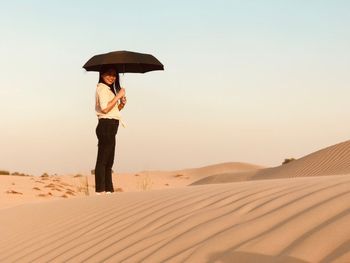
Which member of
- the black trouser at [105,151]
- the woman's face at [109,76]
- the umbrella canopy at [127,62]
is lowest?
the black trouser at [105,151]

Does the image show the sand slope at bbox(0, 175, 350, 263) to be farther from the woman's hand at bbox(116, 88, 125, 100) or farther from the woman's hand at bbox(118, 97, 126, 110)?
the woman's hand at bbox(118, 97, 126, 110)

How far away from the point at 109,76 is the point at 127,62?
2.50 ft

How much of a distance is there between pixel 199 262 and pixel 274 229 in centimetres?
38

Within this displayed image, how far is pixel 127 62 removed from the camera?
867cm

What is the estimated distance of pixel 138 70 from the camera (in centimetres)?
947

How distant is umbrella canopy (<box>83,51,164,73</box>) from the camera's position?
8.48 m

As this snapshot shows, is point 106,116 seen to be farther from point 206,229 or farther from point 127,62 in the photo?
point 206,229

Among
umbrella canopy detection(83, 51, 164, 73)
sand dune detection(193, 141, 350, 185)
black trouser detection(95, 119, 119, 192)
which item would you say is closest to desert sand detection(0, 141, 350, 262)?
black trouser detection(95, 119, 119, 192)

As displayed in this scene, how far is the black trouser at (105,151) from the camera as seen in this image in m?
7.84

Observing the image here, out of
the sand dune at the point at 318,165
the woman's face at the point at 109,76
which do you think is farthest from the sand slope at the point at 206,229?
the sand dune at the point at 318,165

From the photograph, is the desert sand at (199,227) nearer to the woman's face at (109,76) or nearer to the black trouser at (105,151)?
the black trouser at (105,151)

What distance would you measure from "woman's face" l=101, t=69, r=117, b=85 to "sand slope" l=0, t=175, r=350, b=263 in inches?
86.6

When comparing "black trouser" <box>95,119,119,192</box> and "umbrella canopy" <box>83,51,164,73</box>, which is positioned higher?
"umbrella canopy" <box>83,51,164,73</box>

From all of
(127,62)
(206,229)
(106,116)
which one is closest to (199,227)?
(206,229)
